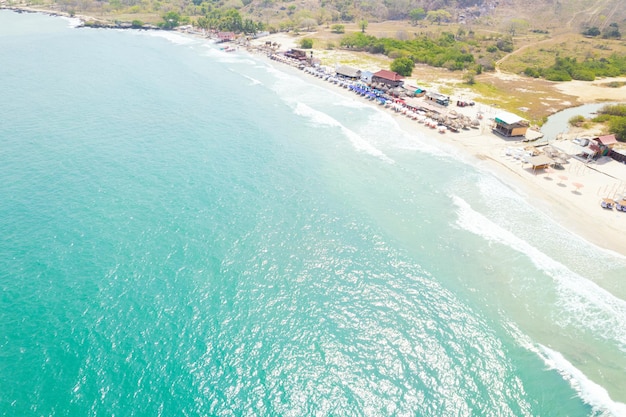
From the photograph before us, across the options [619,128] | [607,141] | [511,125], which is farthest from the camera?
[619,128]

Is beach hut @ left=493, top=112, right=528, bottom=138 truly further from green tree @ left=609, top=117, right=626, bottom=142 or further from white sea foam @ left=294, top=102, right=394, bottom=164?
white sea foam @ left=294, top=102, right=394, bottom=164

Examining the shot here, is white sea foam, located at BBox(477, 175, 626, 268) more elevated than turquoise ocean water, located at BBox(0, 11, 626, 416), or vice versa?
white sea foam, located at BBox(477, 175, 626, 268)

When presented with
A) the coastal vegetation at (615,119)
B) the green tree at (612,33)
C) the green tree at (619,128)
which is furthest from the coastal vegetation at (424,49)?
the green tree at (612,33)

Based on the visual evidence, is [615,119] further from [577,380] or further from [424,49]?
[424,49]

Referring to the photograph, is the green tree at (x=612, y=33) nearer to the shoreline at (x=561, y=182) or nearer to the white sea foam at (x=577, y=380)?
the shoreline at (x=561, y=182)

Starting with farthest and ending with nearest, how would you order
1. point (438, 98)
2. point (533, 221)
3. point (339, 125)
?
point (438, 98) < point (339, 125) < point (533, 221)

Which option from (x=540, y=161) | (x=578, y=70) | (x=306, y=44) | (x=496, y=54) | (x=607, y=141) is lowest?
(x=540, y=161)

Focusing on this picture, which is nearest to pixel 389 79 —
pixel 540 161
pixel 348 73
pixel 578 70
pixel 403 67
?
pixel 403 67

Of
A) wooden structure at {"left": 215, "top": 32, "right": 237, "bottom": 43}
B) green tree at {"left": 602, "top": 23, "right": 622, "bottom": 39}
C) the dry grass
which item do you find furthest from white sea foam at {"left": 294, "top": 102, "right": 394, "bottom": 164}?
green tree at {"left": 602, "top": 23, "right": 622, "bottom": 39}
